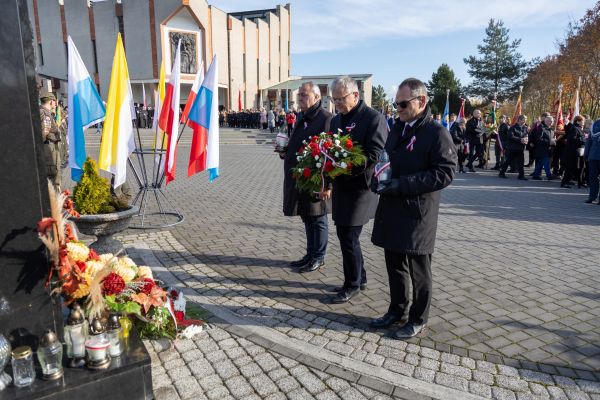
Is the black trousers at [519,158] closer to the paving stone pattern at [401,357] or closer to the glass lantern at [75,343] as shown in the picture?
the paving stone pattern at [401,357]

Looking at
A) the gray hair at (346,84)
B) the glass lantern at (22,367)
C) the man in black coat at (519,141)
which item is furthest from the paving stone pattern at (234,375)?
the man in black coat at (519,141)

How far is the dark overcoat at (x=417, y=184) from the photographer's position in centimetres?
341

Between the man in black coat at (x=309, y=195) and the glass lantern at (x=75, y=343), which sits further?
the man in black coat at (x=309, y=195)

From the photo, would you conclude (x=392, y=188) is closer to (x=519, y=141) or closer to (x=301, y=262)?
(x=301, y=262)

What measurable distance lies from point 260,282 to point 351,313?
1243 mm

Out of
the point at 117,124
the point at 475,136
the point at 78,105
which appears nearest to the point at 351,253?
the point at 117,124

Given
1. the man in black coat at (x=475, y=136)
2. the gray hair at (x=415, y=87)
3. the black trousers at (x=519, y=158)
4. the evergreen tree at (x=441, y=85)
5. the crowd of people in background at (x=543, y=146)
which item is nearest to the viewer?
the gray hair at (x=415, y=87)

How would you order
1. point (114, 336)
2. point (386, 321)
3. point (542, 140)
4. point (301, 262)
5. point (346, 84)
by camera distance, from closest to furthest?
1. point (114, 336)
2. point (386, 321)
3. point (346, 84)
4. point (301, 262)
5. point (542, 140)

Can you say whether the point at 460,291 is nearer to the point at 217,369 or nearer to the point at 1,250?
the point at 217,369

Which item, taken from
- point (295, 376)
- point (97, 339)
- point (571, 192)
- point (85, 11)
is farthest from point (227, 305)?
point (85, 11)

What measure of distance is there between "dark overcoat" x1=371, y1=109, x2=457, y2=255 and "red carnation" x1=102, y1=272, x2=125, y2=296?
210cm

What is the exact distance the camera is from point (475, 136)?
15.8m

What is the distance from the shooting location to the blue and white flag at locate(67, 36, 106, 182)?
5602mm

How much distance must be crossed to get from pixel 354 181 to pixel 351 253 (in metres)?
0.73
